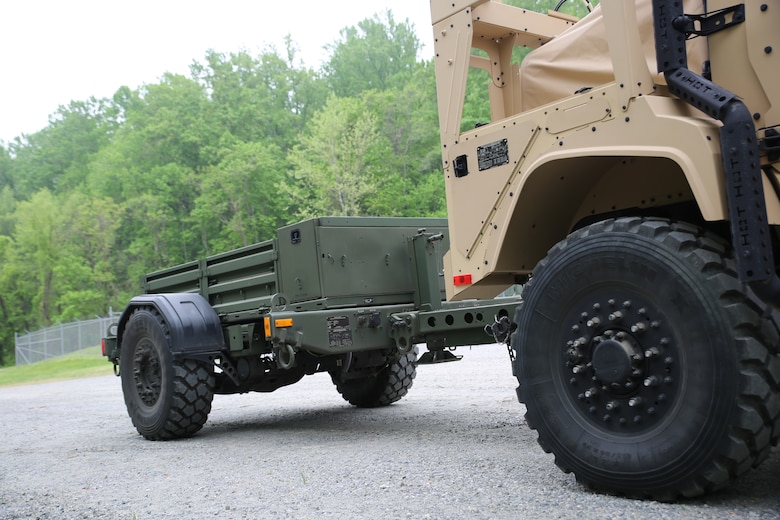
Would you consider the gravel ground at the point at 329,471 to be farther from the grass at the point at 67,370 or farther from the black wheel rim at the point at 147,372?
the grass at the point at 67,370

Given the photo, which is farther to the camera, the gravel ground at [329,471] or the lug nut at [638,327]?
the gravel ground at [329,471]

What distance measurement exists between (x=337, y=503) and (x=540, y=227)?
188 centimetres

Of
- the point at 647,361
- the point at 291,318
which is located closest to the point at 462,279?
the point at 647,361

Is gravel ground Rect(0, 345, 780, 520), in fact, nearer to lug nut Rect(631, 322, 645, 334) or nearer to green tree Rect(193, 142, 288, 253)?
lug nut Rect(631, 322, 645, 334)

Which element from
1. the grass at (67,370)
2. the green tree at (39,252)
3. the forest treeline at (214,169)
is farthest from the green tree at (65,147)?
the grass at (67,370)

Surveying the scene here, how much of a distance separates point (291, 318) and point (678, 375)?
13.1 ft

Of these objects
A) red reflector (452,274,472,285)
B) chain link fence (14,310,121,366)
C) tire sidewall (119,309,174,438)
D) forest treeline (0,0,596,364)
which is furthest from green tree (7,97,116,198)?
red reflector (452,274,472,285)

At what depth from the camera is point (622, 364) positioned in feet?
11.5

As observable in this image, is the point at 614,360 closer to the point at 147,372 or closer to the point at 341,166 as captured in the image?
the point at 147,372

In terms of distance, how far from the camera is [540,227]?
4.49 metres

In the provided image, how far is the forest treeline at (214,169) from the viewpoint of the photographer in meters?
40.7

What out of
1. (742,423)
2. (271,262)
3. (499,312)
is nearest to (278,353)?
(271,262)

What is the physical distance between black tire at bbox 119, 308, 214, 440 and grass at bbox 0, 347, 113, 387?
1641cm

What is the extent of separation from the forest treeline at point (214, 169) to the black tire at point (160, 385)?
947 inches
